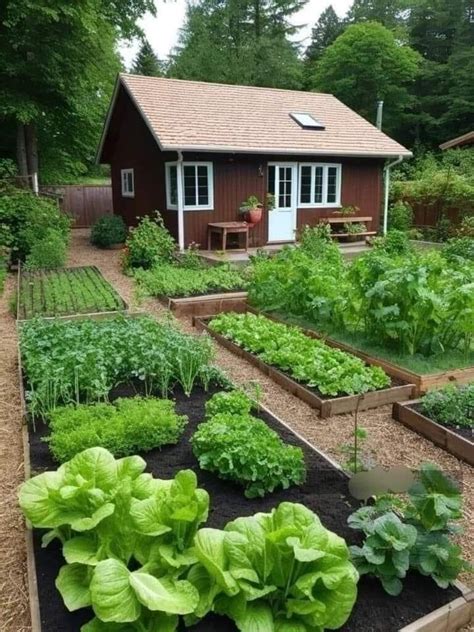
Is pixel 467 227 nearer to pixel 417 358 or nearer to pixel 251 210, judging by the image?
pixel 251 210

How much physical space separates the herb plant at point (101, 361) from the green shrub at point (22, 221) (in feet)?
21.7

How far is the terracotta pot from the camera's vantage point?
12812mm

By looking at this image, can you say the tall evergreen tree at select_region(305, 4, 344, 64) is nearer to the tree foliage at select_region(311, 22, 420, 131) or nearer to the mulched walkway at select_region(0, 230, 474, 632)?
the tree foliage at select_region(311, 22, 420, 131)

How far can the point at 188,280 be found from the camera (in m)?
8.47

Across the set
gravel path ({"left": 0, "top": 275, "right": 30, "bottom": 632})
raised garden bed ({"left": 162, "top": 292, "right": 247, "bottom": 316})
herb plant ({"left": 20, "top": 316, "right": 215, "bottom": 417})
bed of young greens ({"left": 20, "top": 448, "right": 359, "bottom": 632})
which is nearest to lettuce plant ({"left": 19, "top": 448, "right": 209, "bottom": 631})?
bed of young greens ({"left": 20, "top": 448, "right": 359, "bottom": 632})

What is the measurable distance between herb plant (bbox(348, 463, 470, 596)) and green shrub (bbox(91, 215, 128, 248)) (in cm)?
1258

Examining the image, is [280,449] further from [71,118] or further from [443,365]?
[71,118]

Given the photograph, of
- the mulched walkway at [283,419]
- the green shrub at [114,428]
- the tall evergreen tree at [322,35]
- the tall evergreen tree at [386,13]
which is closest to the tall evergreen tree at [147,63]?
the tall evergreen tree at [322,35]

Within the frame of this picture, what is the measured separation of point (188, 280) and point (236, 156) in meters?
5.52

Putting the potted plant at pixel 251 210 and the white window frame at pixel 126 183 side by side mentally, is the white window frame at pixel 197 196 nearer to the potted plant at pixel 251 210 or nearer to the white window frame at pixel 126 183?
the potted plant at pixel 251 210

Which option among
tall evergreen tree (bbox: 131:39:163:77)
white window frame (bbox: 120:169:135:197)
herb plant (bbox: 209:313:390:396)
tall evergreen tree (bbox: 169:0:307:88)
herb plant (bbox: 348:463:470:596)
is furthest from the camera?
tall evergreen tree (bbox: 131:39:163:77)

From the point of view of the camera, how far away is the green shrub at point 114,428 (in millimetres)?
3109

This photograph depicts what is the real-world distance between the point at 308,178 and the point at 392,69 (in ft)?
62.5

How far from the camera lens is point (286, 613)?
1.93 metres
